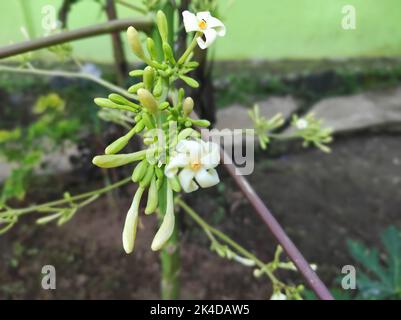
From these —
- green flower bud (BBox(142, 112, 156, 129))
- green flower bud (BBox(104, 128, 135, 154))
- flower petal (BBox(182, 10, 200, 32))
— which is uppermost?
flower petal (BBox(182, 10, 200, 32))

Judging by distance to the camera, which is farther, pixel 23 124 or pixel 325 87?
pixel 325 87

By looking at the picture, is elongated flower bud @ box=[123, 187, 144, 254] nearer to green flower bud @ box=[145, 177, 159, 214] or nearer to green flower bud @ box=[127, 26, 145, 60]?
green flower bud @ box=[145, 177, 159, 214]

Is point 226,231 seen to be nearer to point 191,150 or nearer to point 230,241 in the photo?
point 230,241

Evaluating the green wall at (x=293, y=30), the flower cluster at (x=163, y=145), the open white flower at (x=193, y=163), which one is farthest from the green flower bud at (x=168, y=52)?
the green wall at (x=293, y=30)

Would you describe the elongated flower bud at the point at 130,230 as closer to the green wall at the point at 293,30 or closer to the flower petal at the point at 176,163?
the flower petal at the point at 176,163

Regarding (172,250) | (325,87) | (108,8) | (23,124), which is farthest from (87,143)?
(325,87)

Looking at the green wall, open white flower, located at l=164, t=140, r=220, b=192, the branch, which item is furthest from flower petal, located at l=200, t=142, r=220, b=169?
the green wall
